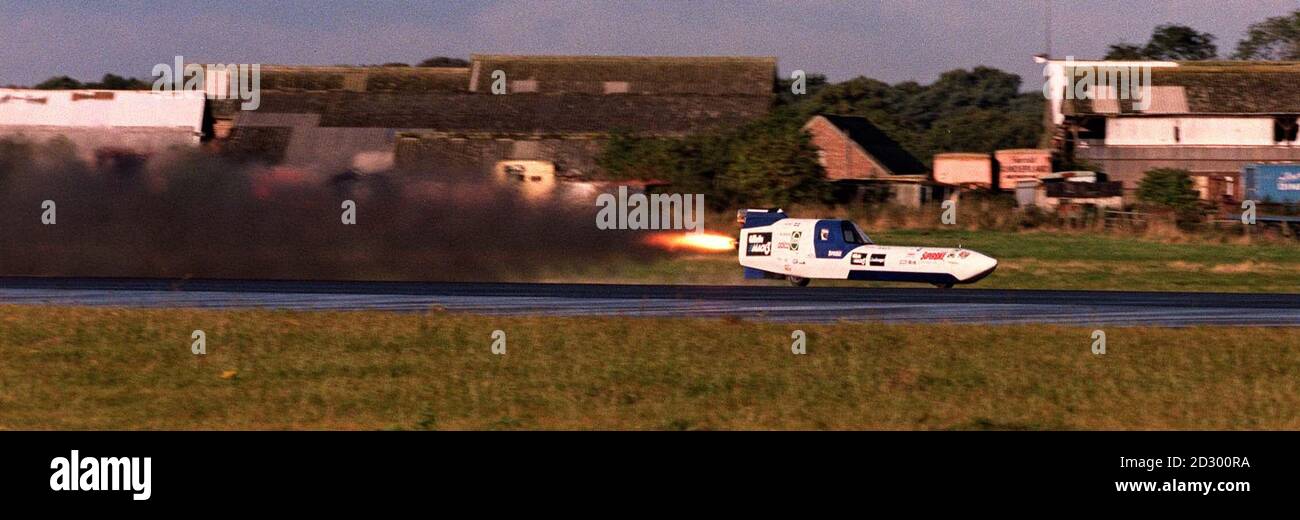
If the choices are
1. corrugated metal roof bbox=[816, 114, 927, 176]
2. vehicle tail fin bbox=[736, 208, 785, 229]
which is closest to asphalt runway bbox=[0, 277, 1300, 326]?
vehicle tail fin bbox=[736, 208, 785, 229]

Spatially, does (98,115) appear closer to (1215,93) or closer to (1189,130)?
(1189,130)

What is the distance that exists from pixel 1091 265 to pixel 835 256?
12.1m

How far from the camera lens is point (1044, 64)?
8981cm

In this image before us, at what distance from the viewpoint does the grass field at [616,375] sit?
1919cm

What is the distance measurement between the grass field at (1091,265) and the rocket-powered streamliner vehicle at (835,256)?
2.41 m

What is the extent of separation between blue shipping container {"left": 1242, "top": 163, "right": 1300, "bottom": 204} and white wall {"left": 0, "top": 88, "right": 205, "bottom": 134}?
2035 inches

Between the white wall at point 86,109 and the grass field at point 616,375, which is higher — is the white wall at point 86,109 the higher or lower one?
the higher one

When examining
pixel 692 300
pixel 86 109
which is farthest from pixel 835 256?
pixel 86 109

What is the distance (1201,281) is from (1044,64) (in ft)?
165

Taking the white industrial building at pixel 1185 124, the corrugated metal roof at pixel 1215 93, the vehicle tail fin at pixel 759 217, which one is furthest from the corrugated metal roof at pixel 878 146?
the vehicle tail fin at pixel 759 217

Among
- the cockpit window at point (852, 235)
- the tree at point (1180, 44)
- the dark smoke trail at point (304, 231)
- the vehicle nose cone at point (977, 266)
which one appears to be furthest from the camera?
the tree at point (1180, 44)

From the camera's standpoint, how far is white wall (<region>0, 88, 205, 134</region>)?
71.3 m

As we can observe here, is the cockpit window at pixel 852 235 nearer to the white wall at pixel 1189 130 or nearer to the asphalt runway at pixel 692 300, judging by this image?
the asphalt runway at pixel 692 300

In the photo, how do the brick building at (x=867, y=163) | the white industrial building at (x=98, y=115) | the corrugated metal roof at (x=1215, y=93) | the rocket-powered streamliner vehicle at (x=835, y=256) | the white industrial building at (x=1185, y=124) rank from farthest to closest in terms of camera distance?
the corrugated metal roof at (x=1215, y=93), the white industrial building at (x=1185, y=124), the brick building at (x=867, y=163), the white industrial building at (x=98, y=115), the rocket-powered streamliner vehicle at (x=835, y=256)
